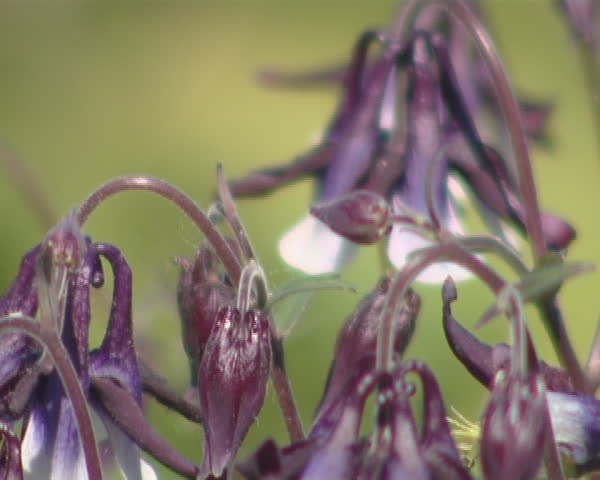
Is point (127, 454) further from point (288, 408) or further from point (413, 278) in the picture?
point (413, 278)

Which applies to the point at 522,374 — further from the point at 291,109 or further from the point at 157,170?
the point at 291,109

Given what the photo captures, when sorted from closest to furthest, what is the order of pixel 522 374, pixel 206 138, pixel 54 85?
pixel 522 374
pixel 206 138
pixel 54 85

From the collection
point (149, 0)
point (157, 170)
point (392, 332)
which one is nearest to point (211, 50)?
point (149, 0)

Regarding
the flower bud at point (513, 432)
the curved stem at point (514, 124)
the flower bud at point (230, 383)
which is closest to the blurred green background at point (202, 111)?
the curved stem at point (514, 124)

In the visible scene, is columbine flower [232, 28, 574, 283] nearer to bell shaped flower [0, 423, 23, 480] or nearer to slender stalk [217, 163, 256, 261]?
slender stalk [217, 163, 256, 261]

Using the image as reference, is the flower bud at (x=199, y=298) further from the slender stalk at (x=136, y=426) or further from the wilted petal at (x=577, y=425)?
the wilted petal at (x=577, y=425)

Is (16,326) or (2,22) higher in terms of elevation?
(2,22)

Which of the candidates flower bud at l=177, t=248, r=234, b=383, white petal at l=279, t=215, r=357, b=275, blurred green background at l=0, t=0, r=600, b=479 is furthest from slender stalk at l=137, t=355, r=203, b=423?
blurred green background at l=0, t=0, r=600, b=479
